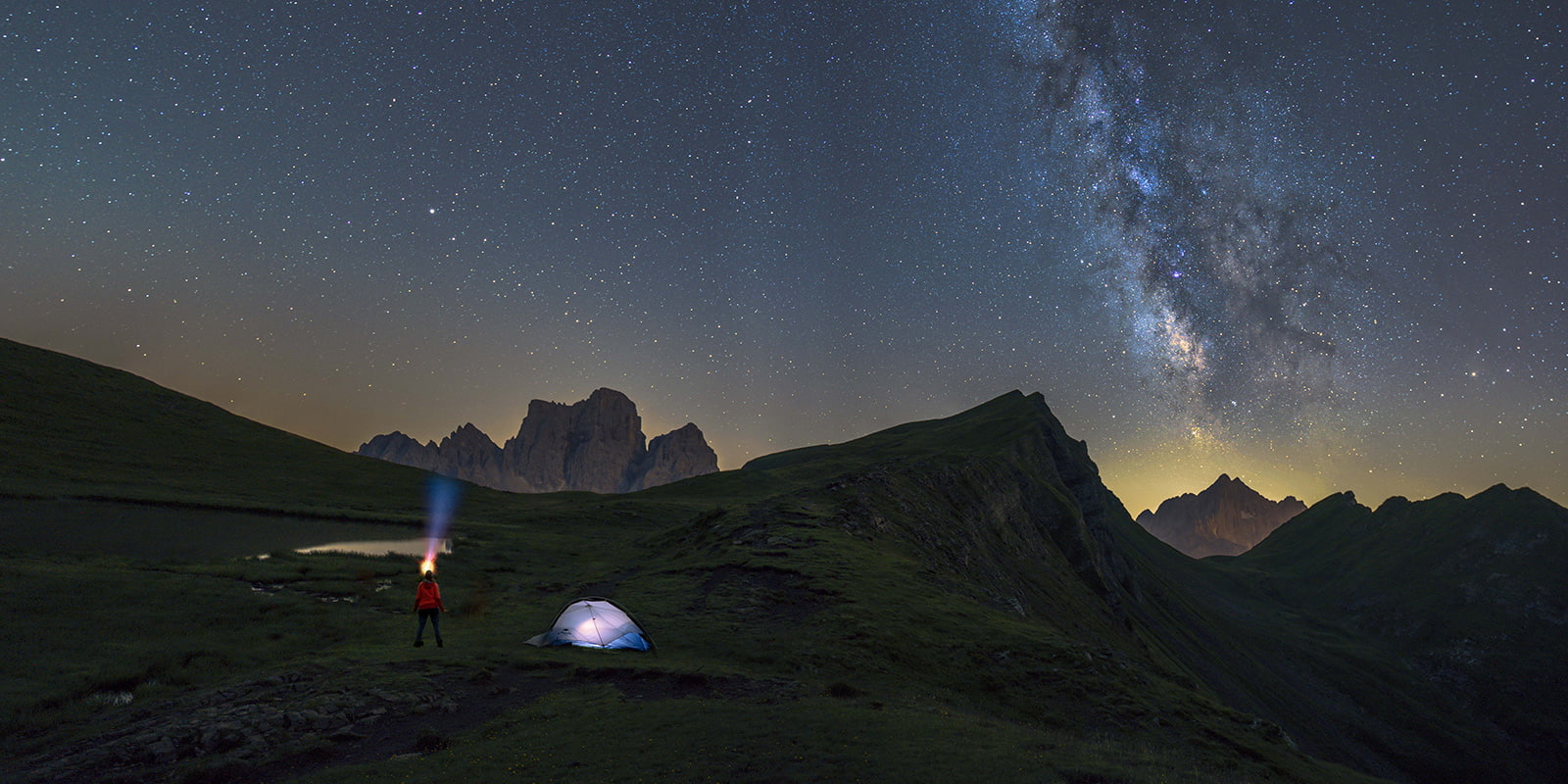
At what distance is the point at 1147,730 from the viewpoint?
27281mm

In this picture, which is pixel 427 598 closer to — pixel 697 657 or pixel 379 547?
pixel 697 657

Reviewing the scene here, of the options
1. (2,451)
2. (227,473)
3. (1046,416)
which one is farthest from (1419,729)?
(2,451)

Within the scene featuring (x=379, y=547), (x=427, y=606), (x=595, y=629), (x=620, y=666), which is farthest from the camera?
(x=379, y=547)

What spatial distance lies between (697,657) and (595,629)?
19.4ft

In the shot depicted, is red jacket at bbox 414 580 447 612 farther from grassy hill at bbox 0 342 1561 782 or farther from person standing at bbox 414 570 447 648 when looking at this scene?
grassy hill at bbox 0 342 1561 782

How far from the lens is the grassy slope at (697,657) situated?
18.5 metres

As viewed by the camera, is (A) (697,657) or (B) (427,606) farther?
(A) (697,657)

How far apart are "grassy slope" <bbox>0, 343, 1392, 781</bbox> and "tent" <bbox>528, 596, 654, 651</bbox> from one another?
132cm

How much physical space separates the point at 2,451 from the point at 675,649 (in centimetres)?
10013

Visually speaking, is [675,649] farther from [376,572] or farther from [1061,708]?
[376,572]

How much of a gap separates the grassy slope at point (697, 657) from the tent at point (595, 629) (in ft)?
4.32

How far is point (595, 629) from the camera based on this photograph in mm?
32469

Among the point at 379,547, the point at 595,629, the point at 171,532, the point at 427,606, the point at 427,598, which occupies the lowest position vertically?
the point at 595,629

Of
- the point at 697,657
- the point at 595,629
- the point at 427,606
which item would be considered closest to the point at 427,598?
the point at 427,606
